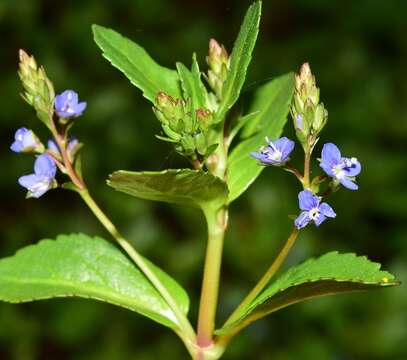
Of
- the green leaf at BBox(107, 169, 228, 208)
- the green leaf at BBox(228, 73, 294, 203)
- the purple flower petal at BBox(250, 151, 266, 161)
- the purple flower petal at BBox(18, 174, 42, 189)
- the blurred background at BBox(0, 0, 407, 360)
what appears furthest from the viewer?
the blurred background at BBox(0, 0, 407, 360)

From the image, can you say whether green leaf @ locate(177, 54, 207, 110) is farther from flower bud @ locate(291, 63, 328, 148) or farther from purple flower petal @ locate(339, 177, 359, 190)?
purple flower petal @ locate(339, 177, 359, 190)

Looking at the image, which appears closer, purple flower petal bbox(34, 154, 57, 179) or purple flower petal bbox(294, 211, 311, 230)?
purple flower petal bbox(294, 211, 311, 230)

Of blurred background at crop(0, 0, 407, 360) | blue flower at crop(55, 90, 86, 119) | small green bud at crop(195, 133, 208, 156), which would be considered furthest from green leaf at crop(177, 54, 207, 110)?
blurred background at crop(0, 0, 407, 360)

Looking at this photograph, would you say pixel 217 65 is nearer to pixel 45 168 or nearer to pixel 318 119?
pixel 318 119

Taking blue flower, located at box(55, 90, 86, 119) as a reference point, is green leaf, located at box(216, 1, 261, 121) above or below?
above

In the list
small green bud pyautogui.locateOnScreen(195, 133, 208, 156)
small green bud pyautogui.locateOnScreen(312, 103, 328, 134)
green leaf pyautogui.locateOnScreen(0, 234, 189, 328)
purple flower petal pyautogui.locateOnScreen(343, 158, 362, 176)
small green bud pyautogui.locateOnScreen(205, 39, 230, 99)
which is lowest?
green leaf pyautogui.locateOnScreen(0, 234, 189, 328)

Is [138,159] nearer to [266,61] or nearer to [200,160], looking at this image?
[266,61]

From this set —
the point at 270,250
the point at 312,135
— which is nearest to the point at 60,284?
the point at 312,135

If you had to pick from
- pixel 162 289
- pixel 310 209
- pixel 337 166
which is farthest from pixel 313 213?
pixel 162 289
